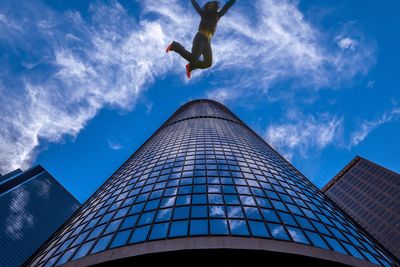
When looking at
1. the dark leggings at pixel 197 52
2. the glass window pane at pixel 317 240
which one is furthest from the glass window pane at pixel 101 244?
the dark leggings at pixel 197 52

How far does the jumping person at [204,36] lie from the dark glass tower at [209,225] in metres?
9.99

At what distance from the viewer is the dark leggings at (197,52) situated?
1105 cm

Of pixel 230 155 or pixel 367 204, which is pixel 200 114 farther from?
pixel 367 204

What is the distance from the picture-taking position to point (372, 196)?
11575 centimetres

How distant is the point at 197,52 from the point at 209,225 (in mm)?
11549

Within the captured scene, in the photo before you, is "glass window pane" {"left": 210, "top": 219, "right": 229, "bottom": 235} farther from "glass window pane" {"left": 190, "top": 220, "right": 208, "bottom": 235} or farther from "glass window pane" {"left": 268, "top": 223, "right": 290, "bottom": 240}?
"glass window pane" {"left": 268, "top": 223, "right": 290, "bottom": 240}

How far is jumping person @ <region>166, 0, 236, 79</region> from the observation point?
11.1 meters

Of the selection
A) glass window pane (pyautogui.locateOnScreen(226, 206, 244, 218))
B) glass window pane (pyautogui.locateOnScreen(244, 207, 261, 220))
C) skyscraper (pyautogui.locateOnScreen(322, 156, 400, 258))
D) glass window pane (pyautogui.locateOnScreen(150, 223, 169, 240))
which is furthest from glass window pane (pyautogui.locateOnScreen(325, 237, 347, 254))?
skyscraper (pyautogui.locateOnScreen(322, 156, 400, 258))

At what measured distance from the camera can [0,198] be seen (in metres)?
135

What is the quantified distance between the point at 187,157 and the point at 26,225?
147 m

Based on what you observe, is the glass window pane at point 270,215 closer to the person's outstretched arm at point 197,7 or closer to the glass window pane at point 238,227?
the glass window pane at point 238,227

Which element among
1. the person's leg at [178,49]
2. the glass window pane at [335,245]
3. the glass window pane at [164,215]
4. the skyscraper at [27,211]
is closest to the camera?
the person's leg at [178,49]

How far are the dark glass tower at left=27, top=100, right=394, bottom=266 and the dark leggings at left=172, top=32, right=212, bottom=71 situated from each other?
9.95m

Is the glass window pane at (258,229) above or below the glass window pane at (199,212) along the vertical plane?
below
